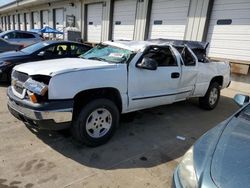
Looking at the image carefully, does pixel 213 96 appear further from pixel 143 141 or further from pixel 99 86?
pixel 99 86

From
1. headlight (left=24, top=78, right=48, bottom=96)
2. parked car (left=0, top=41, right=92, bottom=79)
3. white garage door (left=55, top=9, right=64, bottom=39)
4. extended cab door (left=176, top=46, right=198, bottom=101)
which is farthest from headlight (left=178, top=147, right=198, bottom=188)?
white garage door (left=55, top=9, right=64, bottom=39)

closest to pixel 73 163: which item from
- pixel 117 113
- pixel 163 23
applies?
pixel 117 113

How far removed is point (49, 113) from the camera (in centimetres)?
321

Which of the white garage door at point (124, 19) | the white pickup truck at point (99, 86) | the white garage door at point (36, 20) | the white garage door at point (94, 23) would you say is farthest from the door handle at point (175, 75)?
the white garage door at point (36, 20)

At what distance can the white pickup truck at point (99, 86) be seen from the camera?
3277 millimetres

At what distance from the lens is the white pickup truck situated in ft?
10.8

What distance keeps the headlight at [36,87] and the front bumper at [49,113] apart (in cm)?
17

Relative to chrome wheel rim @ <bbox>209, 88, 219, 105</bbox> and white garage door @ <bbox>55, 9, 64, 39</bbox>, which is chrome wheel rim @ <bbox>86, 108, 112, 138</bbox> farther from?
white garage door @ <bbox>55, 9, 64, 39</bbox>

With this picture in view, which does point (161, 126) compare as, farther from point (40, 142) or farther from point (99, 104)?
point (40, 142)

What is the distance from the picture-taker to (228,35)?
28.8ft

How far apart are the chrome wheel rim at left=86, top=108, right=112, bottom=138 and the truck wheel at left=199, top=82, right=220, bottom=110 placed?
10.8 feet

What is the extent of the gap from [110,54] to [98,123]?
138 centimetres

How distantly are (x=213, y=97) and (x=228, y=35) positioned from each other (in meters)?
3.67

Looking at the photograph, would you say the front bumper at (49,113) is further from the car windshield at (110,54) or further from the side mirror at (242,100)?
the side mirror at (242,100)
